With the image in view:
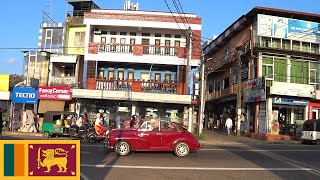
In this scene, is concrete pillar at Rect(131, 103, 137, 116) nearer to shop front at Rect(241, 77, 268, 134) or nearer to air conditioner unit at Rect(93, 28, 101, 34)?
air conditioner unit at Rect(93, 28, 101, 34)

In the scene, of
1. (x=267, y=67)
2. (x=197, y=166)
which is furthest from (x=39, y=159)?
(x=267, y=67)

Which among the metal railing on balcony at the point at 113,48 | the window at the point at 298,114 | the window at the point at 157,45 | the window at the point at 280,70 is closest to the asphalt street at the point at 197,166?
the metal railing on balcony at the point at 113,48

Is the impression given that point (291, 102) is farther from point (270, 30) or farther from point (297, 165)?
point (297, 165)

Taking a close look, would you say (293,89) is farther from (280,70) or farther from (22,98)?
(22,98)

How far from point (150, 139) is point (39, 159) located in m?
8.92

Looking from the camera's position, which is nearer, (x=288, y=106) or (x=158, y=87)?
(x=158, y=87)

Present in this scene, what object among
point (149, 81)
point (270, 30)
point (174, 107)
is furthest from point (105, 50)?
point (270, 30)

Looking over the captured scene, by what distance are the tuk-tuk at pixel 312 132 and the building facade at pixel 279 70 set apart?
4148 mm

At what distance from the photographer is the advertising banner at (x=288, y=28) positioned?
34.5m

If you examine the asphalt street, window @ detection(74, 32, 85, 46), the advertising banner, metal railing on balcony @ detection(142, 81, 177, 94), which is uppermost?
the advertising banner

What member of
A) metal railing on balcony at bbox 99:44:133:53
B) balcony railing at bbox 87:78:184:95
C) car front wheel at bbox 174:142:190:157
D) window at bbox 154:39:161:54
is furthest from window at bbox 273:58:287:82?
car front wheel at bbox 174:142:190:157

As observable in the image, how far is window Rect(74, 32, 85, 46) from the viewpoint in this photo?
1391 inches

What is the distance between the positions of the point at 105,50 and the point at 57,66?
5092mm

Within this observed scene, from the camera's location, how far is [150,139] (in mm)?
16656
